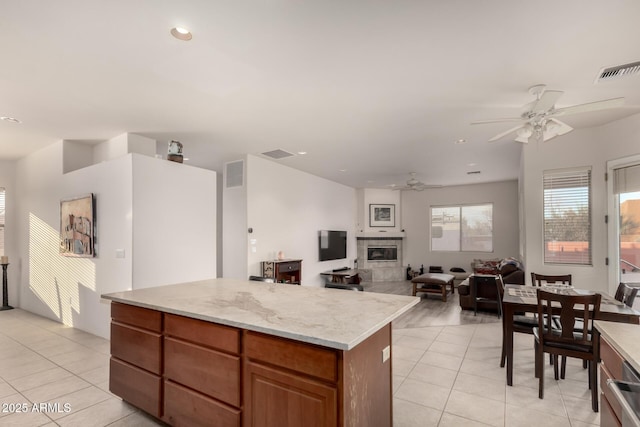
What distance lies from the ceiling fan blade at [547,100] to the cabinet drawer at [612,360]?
2.08 metres

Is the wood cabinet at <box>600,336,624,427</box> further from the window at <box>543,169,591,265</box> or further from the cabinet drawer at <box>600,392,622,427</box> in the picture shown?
the window at <box>543,169,591,265</box>

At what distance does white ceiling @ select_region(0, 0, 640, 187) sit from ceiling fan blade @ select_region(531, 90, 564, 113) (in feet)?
0.73

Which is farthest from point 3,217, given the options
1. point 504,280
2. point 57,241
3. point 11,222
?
point 504,280

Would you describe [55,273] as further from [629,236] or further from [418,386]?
[629,236]

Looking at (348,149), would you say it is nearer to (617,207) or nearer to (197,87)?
(197,87)

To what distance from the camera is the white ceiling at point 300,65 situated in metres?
2.09

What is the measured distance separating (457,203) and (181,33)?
9.21 meters

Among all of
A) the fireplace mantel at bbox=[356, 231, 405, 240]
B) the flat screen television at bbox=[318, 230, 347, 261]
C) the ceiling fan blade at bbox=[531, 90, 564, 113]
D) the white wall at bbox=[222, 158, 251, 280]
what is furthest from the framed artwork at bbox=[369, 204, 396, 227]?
the ceiling fan blade at bbox=[531, 90, 564, 113]

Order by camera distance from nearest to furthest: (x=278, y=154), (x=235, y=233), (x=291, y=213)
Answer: (x=278, y=154)
(x=235, y=233)
(x=291, y=213)

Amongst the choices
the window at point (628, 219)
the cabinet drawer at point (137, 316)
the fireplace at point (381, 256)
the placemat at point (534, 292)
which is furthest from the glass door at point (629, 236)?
the fireplace at point (381, 256)

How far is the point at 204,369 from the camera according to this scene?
80.0 inches

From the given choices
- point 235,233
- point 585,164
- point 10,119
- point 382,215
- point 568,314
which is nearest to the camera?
point 568,314

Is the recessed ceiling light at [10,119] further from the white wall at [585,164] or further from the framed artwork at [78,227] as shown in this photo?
the white wall at [585,164]

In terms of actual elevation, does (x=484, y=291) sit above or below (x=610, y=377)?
below
